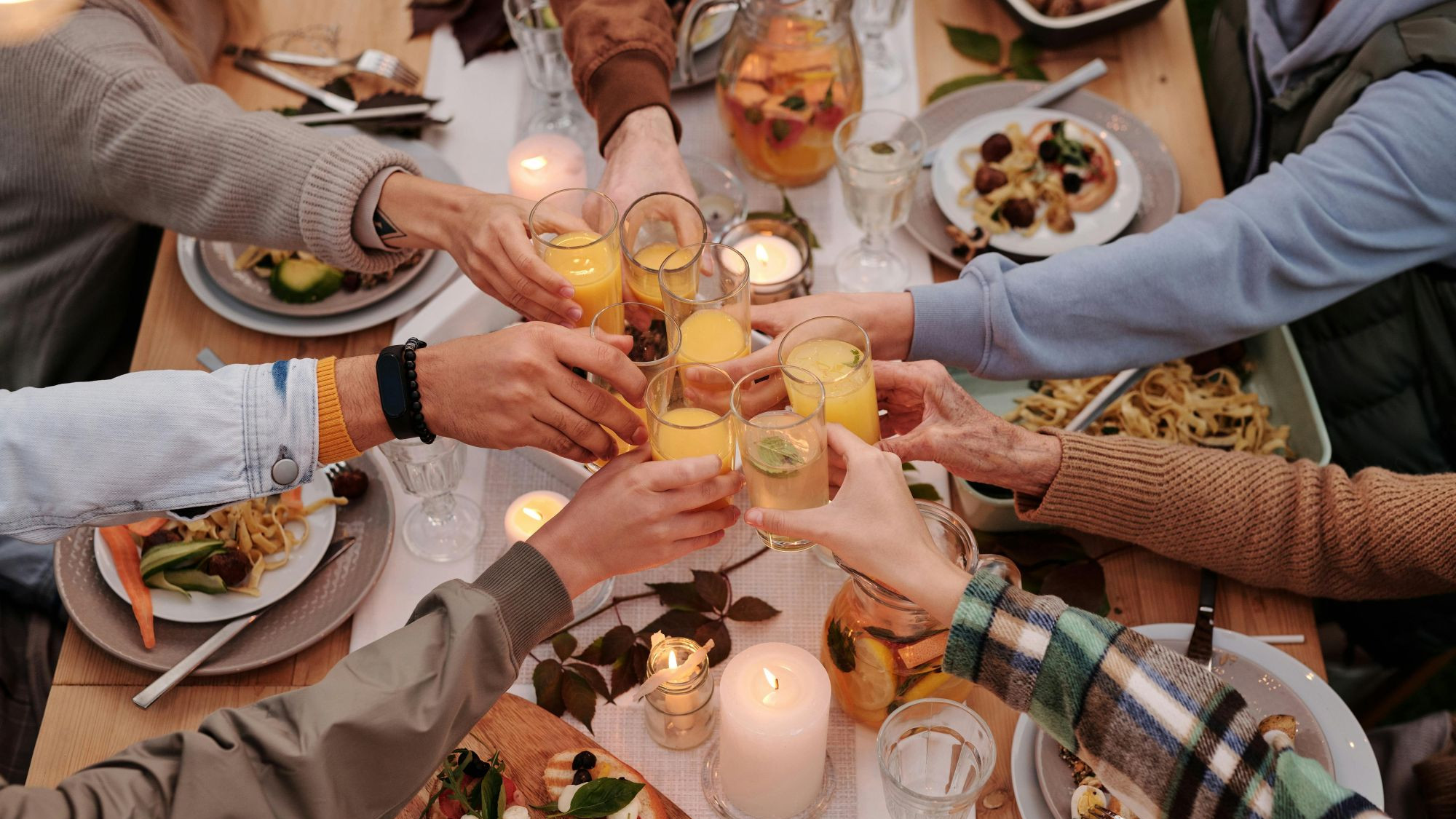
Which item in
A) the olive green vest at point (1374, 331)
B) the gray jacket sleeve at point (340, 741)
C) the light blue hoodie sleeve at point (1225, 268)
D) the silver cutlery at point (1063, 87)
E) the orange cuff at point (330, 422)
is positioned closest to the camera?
the gray jacket sleeve at point (340, 741)

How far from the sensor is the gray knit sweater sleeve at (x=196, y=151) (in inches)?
65.2

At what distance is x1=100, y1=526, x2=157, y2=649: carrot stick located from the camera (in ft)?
4.54

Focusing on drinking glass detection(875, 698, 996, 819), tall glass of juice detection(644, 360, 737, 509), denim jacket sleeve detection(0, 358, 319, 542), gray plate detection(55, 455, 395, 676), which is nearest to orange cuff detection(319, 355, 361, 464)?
denim jacket sleeve detection(0, 358, 319, 542)

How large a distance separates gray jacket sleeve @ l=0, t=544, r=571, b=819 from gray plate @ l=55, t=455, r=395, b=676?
319mm

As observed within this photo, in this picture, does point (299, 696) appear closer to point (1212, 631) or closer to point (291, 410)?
point (291, 410)

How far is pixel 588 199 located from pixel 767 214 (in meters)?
0.47

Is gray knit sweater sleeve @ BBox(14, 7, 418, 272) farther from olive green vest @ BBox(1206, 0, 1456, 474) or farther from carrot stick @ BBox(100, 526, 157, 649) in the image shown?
olive green vest @ BBox(1206, 0, 1456, 474)

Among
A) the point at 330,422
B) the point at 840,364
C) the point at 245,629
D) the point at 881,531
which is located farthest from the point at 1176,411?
the point at 245,629

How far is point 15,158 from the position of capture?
1.78m

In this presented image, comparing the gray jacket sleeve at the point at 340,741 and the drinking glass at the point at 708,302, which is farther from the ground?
the drinking glass at the point at 708,302

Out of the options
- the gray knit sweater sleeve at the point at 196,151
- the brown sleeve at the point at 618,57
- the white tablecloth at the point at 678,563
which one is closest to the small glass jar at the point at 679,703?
the white tablecloth at the point at 678,563

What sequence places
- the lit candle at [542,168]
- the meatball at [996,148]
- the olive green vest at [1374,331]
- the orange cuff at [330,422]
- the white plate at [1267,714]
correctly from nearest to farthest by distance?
the white plate at [1267,714]
the orange cuff at [330,422]
the olive green vest at [1374,331]
the lit candle at [542,168]
the meatball at [996,148]

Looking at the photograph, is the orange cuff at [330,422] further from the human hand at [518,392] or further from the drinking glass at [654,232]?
the drinking glass at [654,232]

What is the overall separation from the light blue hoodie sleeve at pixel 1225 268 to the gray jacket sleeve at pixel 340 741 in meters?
0.83
